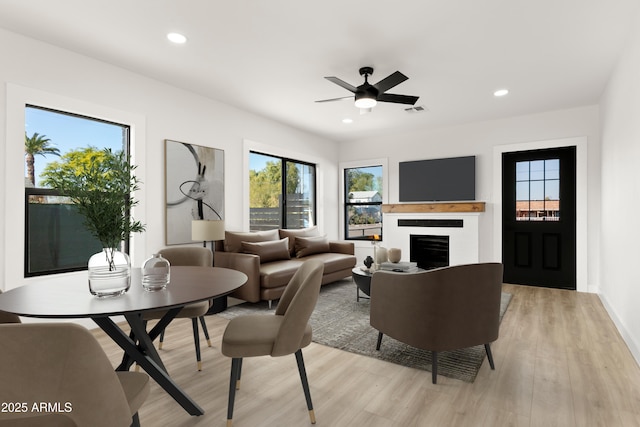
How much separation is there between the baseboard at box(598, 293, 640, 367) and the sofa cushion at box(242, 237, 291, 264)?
3.62 meters

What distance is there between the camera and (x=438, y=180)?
5.88 m

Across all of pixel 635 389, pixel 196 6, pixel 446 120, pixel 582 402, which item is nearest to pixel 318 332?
pixel 582 402

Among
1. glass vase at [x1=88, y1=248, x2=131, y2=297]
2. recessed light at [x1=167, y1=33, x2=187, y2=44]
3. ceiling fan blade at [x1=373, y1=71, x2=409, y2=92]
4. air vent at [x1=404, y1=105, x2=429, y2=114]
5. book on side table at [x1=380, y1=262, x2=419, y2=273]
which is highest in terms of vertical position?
recessed light at [x1=167, y1=33, x2=187, y2=44]

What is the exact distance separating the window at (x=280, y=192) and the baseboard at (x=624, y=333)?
4.39m

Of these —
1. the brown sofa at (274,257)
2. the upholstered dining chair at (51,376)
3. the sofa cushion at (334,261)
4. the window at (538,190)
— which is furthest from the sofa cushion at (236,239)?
the window at (538,190)

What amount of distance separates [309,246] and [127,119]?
2.90 meters

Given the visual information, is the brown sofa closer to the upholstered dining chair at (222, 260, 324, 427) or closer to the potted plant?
Answer: the upholstered dining chair at (222, 260, 324, 427)

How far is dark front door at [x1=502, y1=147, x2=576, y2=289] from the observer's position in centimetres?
495

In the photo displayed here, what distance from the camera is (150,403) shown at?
201 centimetres

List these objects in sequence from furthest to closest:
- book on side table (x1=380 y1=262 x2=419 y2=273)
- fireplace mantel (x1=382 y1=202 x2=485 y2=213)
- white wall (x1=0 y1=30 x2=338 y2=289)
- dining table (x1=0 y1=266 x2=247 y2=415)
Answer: fireplace mantel (x1=382 y1=202 x2=485 y2=213), book on side table (x1=380 y1=262 x2=419 y2=273), white wall (x1=0 y1=30 x2=338 y2=289), dining table (x1=0 y1=266 x2=247 y2=415)

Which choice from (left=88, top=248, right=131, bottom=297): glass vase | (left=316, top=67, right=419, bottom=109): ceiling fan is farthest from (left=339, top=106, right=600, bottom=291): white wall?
(left=88, top=248, right=131, bottom=297): glass vase

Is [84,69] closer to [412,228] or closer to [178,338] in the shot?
[178,338]

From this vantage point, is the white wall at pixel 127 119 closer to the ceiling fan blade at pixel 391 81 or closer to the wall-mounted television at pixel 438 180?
the wall-mounted television at pixel 438 180

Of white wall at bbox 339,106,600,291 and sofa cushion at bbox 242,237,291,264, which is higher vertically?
white wall at bbox 339,106,600,291
